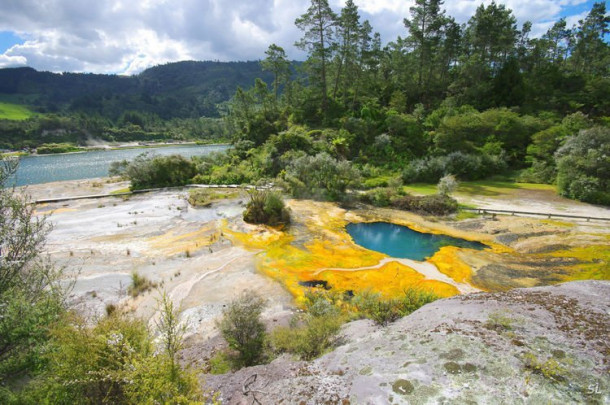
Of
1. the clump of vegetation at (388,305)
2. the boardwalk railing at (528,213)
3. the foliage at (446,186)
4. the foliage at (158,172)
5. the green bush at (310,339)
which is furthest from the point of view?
the foliage at (158,172)

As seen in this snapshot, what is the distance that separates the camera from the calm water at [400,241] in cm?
1698

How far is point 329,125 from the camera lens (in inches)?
1663

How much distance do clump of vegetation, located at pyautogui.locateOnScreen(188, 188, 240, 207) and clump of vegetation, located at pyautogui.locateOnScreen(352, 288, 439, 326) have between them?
20759 millimetres

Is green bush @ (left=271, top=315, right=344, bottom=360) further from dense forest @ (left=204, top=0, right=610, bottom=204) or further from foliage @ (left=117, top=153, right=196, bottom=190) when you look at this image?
foliage @ (left=117, top=153, right=196, bottom=190)

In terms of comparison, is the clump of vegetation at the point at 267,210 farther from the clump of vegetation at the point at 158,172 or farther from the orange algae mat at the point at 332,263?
the clump of vegetation at the point at 158,172

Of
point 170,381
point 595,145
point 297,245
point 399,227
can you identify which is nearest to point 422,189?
point 399,227

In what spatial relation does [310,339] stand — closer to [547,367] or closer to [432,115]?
[547,367]

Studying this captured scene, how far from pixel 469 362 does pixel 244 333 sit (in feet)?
19.8

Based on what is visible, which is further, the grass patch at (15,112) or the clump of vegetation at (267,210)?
the grass patch at (15,112)

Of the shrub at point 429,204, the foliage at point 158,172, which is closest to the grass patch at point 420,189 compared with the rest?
the shrub at point 429,204

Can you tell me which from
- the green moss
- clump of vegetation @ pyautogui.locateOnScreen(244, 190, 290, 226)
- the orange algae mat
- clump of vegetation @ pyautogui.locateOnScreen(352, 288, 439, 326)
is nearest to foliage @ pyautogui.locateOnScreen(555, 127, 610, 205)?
the orange algae mat

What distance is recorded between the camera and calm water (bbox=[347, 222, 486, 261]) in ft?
55.7

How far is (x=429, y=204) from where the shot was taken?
22875 mm

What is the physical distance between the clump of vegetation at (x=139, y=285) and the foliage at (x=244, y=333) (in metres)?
6.03
